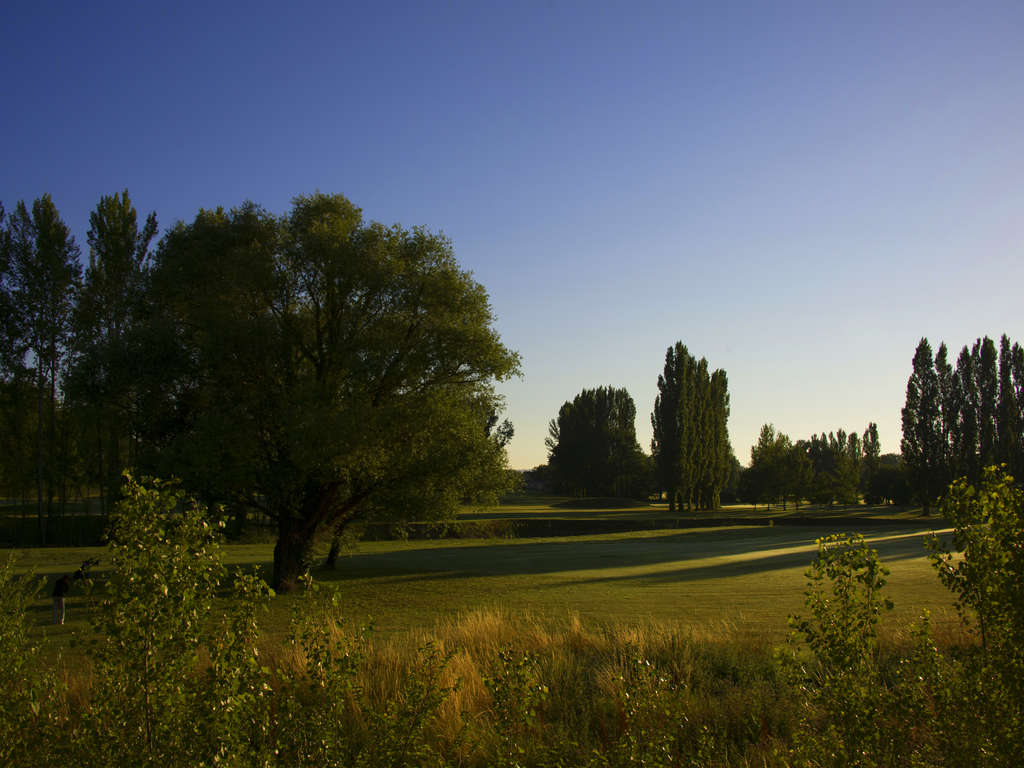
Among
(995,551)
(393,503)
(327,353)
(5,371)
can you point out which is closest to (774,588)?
(393,503)

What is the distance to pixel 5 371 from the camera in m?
41.3

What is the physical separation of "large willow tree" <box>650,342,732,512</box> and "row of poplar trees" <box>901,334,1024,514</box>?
71.0ft

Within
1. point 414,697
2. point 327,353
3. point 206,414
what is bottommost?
point 414,697

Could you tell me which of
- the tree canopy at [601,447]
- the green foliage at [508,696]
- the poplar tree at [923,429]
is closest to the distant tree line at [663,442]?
the tree canopy at [601,447]

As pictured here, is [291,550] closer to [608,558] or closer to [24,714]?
[608,558]

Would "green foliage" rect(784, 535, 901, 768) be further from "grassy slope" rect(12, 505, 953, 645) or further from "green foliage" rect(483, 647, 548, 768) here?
"grassy slope" rect(12, 505, 953, 645)

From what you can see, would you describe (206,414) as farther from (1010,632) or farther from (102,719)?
(1010,632)

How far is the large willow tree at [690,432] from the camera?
83.0 metres

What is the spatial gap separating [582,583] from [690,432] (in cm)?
6241

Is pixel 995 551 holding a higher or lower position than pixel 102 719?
higher

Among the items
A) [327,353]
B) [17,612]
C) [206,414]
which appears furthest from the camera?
[327,353]

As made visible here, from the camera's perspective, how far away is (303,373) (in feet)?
80.9

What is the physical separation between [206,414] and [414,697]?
1830 cm

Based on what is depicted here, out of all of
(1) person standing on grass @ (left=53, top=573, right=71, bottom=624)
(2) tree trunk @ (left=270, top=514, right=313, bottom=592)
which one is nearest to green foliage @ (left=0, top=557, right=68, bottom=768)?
(1) person standing on grass @ (left=53, top=573, right=71, bottom=624)
